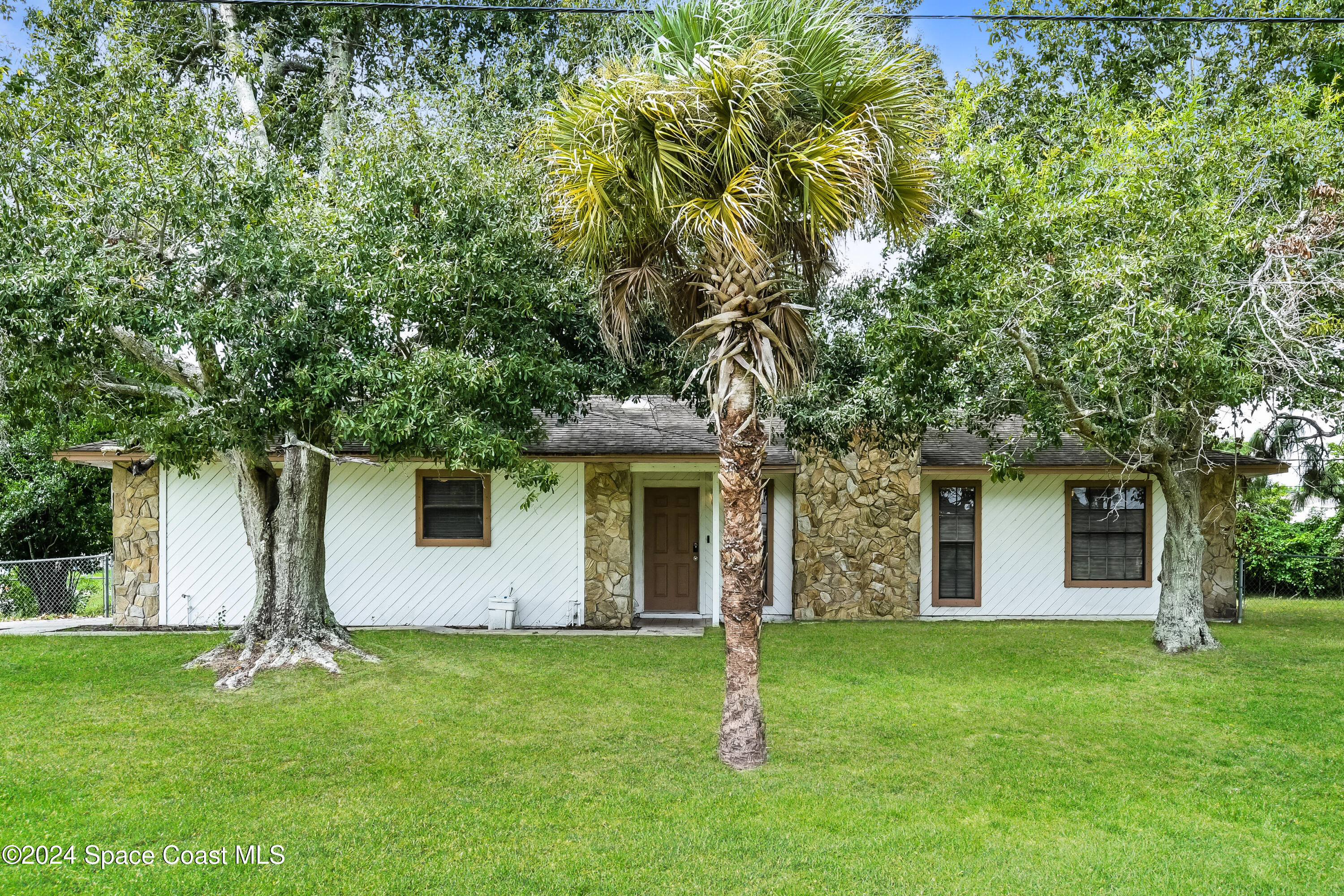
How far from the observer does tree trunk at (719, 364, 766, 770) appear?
19.2 feet

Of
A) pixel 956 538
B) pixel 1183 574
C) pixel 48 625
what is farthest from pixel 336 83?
pixel 1183 574

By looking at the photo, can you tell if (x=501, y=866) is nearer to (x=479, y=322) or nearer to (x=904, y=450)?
(x=479, y=322)

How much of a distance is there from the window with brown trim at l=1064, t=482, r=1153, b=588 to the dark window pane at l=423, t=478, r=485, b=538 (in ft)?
28.8

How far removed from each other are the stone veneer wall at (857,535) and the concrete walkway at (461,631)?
2.27m

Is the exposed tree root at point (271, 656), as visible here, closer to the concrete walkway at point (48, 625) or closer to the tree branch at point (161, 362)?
the tree branch at point (161, 362)

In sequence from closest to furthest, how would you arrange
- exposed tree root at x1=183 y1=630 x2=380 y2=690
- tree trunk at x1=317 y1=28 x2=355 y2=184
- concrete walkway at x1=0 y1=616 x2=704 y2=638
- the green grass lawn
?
the green grass lawn, exposed tree root at x1=183 y1=630 x2=380 y2=690, tree trunk at x1=317 y1=28 x2=355 y2=184, concrete walkway at x1=0 y1=616 x2=704 y2=638

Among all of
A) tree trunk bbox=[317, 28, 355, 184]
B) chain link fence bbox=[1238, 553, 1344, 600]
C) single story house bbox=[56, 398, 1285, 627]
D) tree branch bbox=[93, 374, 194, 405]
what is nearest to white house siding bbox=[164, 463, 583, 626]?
single story house bbox=[56, 398, 1285, 627]

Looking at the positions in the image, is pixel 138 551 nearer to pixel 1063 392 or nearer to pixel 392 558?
pixel 392 558

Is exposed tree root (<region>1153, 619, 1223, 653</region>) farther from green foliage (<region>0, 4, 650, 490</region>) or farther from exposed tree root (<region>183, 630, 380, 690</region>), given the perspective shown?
exposed tree root (<region>183, 630, 380, 690</region>)

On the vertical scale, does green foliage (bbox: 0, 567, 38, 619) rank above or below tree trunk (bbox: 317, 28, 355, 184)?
below

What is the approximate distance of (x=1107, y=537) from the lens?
514 inches

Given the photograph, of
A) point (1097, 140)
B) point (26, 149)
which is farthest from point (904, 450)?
point (26, 149)

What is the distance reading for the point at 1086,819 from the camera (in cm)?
503

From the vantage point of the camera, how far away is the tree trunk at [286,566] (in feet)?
28.8
